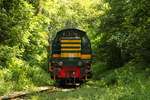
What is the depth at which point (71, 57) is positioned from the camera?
13062 millimetres

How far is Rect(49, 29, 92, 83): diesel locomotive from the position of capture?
12719 mm

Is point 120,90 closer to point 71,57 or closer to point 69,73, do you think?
point 69,73

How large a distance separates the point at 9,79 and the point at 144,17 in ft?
25.2

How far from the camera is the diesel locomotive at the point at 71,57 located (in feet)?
41.7

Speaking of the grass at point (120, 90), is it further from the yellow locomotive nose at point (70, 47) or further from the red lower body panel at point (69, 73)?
the yellow locomotive nose at point (70, 47)

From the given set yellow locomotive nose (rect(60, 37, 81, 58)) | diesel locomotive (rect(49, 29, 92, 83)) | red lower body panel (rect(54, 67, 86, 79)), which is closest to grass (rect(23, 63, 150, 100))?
red lower body panel (rect(54, 67, 86, 79))

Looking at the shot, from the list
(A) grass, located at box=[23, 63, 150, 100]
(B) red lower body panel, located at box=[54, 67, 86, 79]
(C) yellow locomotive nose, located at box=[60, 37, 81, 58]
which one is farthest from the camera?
(C) yellow locomotive nose, located at box=[60, 37, 81, 58]

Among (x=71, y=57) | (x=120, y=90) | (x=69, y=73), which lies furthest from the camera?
(x=71, y=57)

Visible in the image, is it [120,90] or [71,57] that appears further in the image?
[71,57]

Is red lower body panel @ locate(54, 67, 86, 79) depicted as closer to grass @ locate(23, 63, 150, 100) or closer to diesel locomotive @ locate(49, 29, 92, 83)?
diesel locomotive @ locate(49, 29, 92, 83)

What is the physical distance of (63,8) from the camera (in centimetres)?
2483

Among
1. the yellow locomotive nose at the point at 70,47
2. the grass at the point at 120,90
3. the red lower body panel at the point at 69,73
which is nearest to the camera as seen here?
the grass at the point at 120,90

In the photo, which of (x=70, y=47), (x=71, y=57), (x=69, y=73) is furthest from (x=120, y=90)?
(x=70, y=47)

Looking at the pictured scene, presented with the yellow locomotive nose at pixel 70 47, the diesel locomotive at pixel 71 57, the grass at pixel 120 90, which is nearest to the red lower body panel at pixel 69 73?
the diesel locomotive at pixel 71 57
